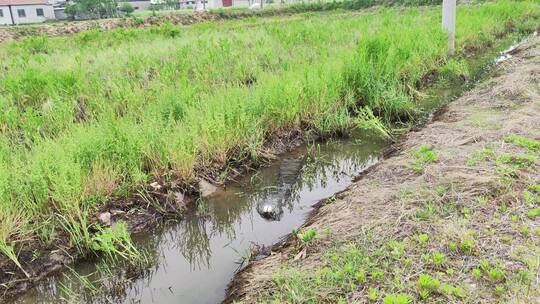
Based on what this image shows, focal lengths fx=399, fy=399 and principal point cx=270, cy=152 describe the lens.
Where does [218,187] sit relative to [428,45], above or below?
below

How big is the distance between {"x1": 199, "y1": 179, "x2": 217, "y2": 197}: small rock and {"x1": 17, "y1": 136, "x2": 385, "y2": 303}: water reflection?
0.08 meters

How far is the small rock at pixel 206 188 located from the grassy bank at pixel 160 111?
0.09 m

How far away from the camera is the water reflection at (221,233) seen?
302 cm

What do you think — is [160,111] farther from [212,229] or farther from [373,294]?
[373,294]

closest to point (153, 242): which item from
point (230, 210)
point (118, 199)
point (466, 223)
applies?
point (118, 199)

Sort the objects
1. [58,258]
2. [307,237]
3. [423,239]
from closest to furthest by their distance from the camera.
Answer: [423,239]
[307,237]
[58,258]

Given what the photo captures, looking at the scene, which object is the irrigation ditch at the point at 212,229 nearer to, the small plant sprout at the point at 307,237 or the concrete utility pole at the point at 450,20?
the small plant sprout at the point at 307,237

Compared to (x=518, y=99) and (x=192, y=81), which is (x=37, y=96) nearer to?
(x=192, y=81)

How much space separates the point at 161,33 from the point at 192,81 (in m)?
8.44

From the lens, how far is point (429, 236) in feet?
8.90

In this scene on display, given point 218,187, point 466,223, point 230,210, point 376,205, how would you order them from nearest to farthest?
point 466,223 → point 376,205 → point 230,210 → point 218,187

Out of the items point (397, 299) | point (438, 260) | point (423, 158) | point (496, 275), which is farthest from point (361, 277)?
point (423, 158)

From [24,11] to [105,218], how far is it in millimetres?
45408

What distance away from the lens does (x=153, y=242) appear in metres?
3.61
